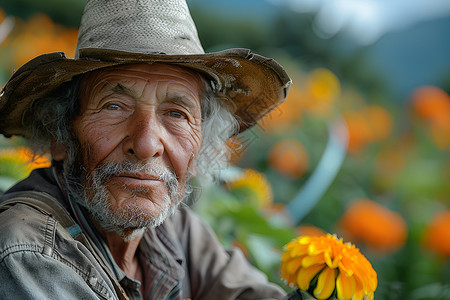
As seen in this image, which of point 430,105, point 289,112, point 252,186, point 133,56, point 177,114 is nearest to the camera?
point 133,56

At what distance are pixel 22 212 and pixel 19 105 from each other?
41 centimetres

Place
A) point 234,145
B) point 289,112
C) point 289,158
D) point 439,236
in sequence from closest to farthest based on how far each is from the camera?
Result: point 234,145
point 439,236
point 289,158
point 289,112

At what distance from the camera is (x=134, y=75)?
161 cm

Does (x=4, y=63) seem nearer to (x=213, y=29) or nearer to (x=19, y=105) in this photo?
(x=19, y=105)

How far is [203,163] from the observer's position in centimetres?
213

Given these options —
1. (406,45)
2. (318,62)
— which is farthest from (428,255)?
(406,45)

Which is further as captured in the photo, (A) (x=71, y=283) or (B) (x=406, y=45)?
(B) (x=406, y=45)

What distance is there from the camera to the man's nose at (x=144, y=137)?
1539mm

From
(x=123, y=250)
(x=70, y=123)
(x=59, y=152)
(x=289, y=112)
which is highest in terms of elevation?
(x=70, y=123)

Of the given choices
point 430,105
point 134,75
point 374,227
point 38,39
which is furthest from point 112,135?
point 430,105

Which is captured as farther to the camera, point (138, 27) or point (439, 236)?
point (439, 236)

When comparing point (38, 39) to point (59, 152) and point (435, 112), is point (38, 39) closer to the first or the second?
point (59, 152)

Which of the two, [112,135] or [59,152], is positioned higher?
[112,135]

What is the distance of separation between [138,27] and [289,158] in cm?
213
